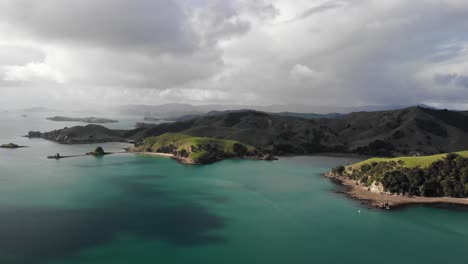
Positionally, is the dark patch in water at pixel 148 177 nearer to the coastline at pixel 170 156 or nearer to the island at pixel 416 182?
the coastline at pixel 170 156

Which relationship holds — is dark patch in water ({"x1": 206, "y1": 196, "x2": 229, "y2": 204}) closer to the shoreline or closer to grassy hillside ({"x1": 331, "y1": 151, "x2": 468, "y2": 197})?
the shoreline

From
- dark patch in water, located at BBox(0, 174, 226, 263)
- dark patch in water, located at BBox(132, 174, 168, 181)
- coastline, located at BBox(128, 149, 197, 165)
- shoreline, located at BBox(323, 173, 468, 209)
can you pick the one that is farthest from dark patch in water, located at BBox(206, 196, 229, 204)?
coastline, located at BBox(128, 149, 197, 165)

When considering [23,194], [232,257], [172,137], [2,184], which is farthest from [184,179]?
[172,137]

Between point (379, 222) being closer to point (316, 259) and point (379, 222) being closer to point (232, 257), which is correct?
point (316, 259)

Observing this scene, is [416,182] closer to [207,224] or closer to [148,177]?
[207,224]

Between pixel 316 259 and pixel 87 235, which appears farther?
pixel 87 235

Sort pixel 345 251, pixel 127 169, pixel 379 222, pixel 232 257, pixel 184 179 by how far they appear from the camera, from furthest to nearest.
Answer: pixel 127 169 → pixel 184 179 → pixel 379 222 → pixel 345 251 → pixel 232 257

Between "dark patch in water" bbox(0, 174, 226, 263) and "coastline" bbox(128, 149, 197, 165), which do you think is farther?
"coastline" bbox(128, 149, 197, 165)
